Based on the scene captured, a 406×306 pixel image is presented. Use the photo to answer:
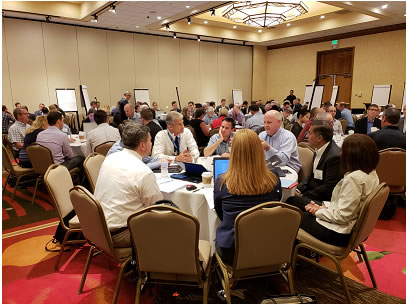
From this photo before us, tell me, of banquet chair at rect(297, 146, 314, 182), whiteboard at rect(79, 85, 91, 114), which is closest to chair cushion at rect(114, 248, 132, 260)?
banquet chair at rect(297, 146, 314, 182)

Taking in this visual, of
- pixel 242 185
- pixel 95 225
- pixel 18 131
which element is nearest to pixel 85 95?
pixel 18 131

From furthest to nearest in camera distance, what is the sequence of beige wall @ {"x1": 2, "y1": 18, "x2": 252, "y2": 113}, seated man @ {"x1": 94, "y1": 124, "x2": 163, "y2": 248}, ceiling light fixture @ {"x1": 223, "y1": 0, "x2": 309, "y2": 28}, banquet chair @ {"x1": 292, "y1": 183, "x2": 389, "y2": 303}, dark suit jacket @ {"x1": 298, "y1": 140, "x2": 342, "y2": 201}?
1. beige wall @ {"x1": 2, "y1": 18, "x2": 252, "y2": 113}
2. ceiling light fixture @ {"x1": 223, "y1": 0, "x2": 309, "y2": 28}
3. dark suit jacket @ {"x1": 298, "y1": 140, "x2": 342, "y2": 201}
4. seated man @ {"x1": 94, "y1": 124, "x2": 163, "y2": 248}
5. banquet chair @ {"x1": 292, "y1": 183, "x2": 389, "y2": 303}

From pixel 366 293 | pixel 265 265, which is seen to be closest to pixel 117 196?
pixel 265 265

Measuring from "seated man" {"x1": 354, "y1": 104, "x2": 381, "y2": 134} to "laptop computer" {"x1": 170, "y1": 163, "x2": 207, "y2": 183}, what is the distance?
15.5 ft

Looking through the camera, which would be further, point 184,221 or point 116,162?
point 116,162

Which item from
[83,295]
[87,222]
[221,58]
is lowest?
[83,295]

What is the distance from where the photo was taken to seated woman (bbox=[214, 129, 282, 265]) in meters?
2.02

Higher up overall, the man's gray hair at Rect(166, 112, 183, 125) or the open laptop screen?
the man's gray hair at Rect(166, 112, 183, 125)

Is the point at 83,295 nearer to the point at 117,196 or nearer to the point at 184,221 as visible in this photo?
the point at 117,196

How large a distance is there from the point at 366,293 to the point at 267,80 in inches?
615

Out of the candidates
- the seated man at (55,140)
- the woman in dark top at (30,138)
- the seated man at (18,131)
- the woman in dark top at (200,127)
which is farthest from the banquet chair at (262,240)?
the seated man at (18,131)

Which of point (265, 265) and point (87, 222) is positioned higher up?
point (87, 222)

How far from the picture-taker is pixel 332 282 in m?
2.65

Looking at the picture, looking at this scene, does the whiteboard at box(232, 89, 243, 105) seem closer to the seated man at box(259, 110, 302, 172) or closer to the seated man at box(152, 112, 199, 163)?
the seated man at box(152, 112, 199, 163)
